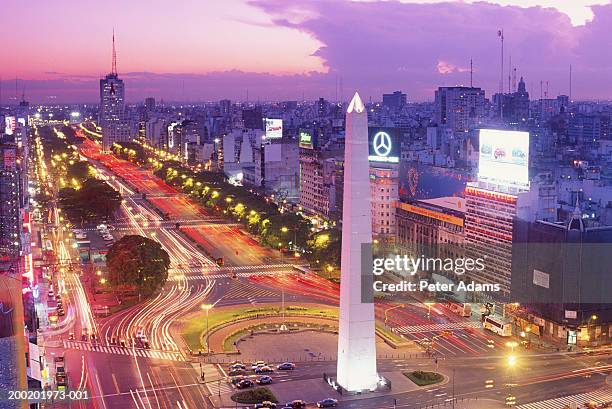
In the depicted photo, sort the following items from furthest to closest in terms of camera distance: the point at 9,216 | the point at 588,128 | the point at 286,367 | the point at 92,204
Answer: the point at 588,128 → the point at 92,204 → the point at 9,216 → the point at 286,367

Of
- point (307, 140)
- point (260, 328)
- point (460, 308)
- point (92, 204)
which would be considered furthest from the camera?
point (307, 140)

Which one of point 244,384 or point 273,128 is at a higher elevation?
point 273,128

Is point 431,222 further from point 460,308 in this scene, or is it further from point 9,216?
point 9,216

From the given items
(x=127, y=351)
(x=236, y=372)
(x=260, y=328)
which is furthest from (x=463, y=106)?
(x=236, y=372)

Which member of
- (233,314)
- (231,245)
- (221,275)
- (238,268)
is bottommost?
(233,314)

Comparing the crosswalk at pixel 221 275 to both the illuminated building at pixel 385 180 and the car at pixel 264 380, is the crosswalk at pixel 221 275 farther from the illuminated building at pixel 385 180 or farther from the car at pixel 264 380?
the car at pixel 264 380

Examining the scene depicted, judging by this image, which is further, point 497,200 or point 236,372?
point 497,200

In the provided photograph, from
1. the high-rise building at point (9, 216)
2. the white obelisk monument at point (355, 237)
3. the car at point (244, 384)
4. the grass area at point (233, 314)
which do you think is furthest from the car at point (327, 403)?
the high-rise building at point (9, 216)
